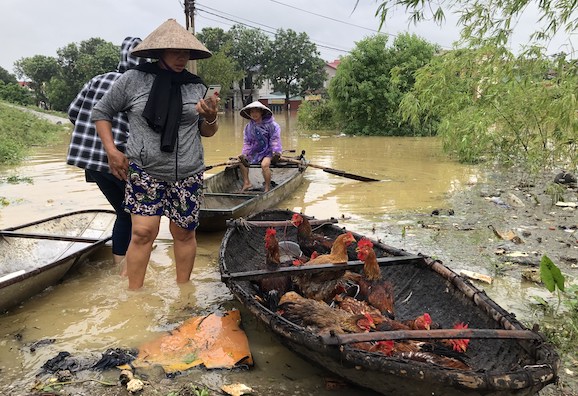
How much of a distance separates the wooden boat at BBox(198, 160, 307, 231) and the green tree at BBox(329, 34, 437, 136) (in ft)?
45.8

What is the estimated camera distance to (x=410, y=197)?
848cm

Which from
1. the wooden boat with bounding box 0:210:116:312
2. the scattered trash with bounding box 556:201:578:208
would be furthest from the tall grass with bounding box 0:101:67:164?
the scattered trash with bounding box 556:201:578:208

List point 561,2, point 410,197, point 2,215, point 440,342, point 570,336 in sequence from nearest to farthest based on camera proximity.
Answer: point 440,342, point 570,336, point 561,2, point 2,215, point 410,197

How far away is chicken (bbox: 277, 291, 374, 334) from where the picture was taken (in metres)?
2.59

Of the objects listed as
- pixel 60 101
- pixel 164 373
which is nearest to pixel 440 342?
pixel 164 373

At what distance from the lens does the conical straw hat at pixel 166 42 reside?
3.31 metres

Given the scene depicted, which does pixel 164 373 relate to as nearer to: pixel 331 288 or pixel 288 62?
pixel 331 288

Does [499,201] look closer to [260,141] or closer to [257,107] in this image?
[260,141]

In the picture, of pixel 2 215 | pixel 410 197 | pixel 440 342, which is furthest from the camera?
pixel 410 197

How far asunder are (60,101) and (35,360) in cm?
4874

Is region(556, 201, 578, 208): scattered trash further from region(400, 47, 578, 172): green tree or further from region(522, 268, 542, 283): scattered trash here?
region(522, 268, 542, 283): scattered trash

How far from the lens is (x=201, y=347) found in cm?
311

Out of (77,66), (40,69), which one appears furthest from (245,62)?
(40,69)

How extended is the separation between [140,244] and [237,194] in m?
2.88
